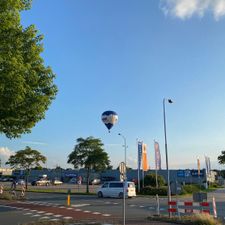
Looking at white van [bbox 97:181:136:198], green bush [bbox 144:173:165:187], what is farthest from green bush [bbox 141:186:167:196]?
white van [bbox 97:181:136:198]

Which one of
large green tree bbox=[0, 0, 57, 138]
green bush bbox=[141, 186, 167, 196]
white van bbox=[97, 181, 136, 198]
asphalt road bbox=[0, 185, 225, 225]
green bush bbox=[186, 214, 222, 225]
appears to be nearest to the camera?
large green tree bbox=[0, 0, 57, 138]

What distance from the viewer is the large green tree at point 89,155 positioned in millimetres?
50750

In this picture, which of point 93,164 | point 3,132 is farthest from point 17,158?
point 3,132

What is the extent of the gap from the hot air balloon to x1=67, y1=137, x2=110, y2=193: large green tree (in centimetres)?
2816

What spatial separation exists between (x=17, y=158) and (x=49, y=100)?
46.4 metres

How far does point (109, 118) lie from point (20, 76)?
30.6ft

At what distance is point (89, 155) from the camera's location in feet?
167

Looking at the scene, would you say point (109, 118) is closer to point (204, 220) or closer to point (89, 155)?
point (204, 220)

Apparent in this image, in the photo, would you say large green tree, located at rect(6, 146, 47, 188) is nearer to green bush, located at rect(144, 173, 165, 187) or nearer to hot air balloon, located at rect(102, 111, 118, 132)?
green bush, located at rect(144, 173, 165, 187)

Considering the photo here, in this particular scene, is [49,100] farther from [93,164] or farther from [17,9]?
[93,164]

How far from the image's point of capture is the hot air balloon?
22594mm

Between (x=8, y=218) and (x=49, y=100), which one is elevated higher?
(x=49, y=100)

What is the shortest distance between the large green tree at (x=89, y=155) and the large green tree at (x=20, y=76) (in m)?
33.3

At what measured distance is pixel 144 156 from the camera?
48.6 m
